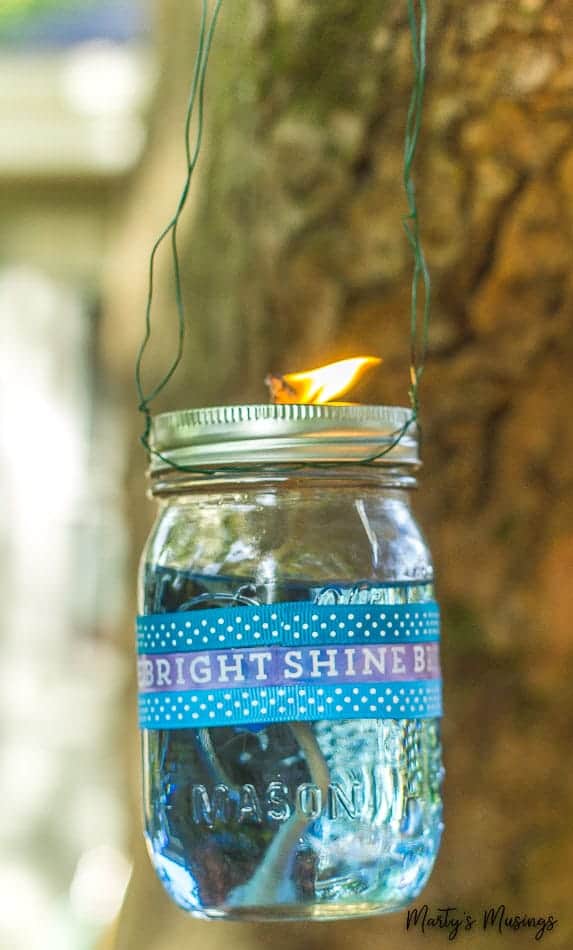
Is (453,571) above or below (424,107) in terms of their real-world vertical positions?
below

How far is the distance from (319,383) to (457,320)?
0.38m

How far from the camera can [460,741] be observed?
1.05 metres

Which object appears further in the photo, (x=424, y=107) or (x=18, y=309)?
(x=18, y=309)

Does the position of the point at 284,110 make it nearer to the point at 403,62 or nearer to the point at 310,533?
the point at 403,62

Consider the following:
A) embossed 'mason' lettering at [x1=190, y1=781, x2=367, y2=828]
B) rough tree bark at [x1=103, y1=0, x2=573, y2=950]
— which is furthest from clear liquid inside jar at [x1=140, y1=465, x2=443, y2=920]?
rough tree bark at [x1=103, y1=0, x2=573, y2=950]

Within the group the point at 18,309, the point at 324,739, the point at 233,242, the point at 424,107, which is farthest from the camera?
the point at 18,309

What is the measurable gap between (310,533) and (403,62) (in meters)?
0.49

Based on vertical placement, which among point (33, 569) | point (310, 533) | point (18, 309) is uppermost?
point (18, 309)

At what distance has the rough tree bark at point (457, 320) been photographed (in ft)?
3.21

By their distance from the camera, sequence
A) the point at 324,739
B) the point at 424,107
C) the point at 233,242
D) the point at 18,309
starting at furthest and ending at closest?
1. the point at 18,309
2. the point at 233,242
3. the point at 424,107
4. the point at 324,739

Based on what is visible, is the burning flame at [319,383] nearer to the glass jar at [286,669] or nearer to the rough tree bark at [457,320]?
the glass jar at [286,669]

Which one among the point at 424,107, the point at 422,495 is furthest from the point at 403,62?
the point at 422,495

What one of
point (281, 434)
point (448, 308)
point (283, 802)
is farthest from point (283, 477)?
point (448, 308)

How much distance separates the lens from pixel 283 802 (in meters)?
0.59
